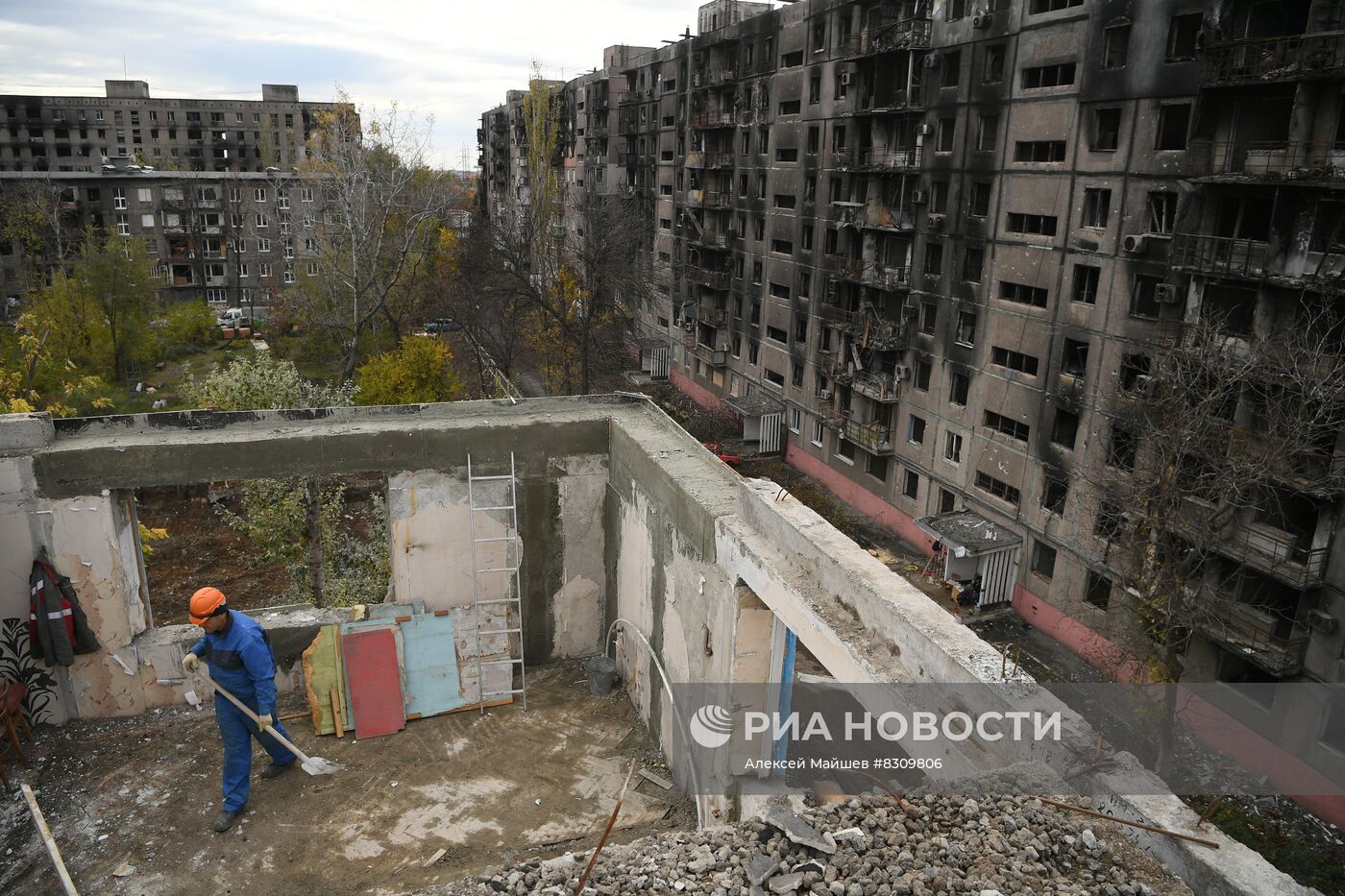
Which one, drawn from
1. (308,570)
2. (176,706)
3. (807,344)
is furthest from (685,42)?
(176,706)

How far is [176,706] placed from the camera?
1149 centimetres

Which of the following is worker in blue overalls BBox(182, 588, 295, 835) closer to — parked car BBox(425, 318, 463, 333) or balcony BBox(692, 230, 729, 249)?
balcony BBox(692, 230, 729, 249)

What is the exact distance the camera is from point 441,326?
46.2 metres

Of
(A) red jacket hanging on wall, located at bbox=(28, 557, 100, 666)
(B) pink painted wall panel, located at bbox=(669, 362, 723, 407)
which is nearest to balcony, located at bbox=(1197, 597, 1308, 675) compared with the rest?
(A) red jacket hanging on wall, located at bbox=(28, 557, 100, 666)

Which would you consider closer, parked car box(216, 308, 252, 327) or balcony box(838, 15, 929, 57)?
balcony box(838, 15, 929, 57)

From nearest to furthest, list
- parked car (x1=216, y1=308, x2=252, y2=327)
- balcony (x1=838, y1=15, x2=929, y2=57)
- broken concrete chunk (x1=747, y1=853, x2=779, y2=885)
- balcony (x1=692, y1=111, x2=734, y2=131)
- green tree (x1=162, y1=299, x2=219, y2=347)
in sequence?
broken concrete chunk (x1=747, y1=853, x2=779, y2=885)
balcony (x1=838, y1=15, x2=929, y2=57)
balcony (x1=692, y1=111, x2=734, y2=131)
green tree (x1=162, y1=299, x2=219, y2=347)
parked car (x1=216, y1=308, x2=252, y2=327)

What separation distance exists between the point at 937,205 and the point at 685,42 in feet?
65.1

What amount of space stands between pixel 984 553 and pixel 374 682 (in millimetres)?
16458

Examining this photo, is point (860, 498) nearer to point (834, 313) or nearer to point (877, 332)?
point (877, 332)

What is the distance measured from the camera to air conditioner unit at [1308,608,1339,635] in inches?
611

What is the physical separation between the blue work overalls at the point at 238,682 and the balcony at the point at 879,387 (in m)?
21.7

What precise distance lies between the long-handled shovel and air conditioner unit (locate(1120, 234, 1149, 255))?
18.1 metres

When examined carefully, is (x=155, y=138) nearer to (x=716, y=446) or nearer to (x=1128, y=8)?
(x=716, y=446)

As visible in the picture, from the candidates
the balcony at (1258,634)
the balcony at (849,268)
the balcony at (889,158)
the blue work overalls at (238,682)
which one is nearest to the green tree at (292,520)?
the blue work overalls at (238,682)
